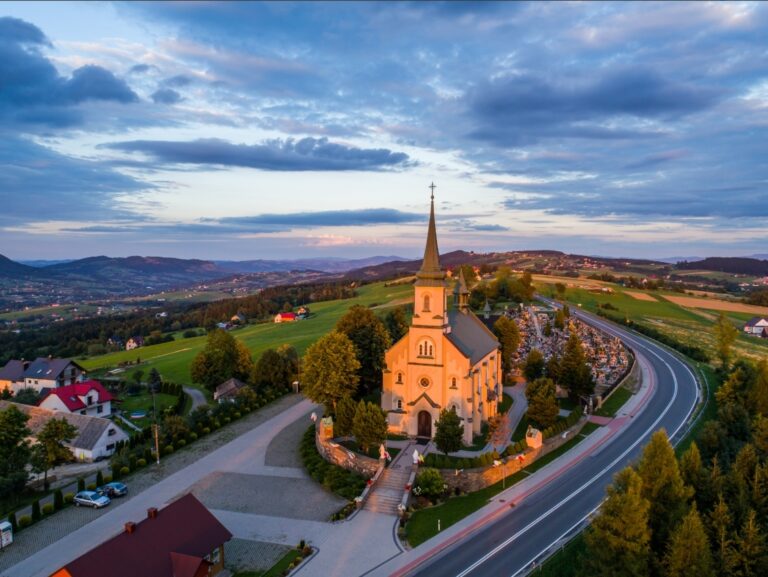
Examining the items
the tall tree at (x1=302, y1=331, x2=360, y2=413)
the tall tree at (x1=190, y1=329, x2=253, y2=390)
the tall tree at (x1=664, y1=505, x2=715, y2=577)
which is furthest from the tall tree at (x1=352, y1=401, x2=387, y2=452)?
the tall tree at (x1=190, y1=329, x2=253, y2=390)

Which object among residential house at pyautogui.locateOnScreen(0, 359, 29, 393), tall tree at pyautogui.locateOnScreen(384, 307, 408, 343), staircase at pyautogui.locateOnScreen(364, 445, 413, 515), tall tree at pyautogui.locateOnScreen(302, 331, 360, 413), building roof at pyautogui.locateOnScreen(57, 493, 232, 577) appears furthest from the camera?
tall tree at pyautogui.locateOnScreen(384, 307, 408, 343)

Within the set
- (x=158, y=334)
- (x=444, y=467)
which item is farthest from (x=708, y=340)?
(x=158, y=334)

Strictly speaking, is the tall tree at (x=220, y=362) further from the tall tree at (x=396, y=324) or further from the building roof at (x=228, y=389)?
the tall tree at (x=396, y=324)

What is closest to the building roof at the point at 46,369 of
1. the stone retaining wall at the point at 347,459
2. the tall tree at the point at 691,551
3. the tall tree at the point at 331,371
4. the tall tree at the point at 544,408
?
the tall tree at the point at 331,371

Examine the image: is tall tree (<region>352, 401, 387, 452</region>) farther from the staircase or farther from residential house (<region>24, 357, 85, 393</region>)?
residential house (<region>24, 357, 85, 393</region>)

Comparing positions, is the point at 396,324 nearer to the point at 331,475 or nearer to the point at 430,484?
the point at 331,475
